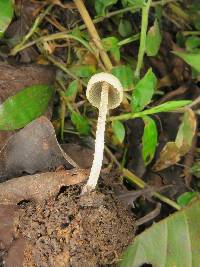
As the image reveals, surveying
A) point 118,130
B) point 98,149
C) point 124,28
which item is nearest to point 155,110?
point 118,130

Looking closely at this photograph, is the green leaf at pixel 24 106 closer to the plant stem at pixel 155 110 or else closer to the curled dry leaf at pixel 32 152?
the curled dry leaf at pixel 32 152

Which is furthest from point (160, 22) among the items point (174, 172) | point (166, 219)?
point (166, 219)

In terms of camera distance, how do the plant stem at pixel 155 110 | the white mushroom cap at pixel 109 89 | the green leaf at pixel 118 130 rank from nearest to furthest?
1. the white mushroom cap at pixel 109 89
2. the plant stem at pixel 155 110
3. the green leaf at pixel 118 130

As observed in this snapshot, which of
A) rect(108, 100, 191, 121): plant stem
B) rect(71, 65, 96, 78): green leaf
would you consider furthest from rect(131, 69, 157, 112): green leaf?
rect(71, 65, 96, 78): green leaf

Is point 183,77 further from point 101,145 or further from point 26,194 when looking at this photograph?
point 26,194

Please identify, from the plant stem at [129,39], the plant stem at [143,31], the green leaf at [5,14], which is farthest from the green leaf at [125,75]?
the green leaf at [5,14]
